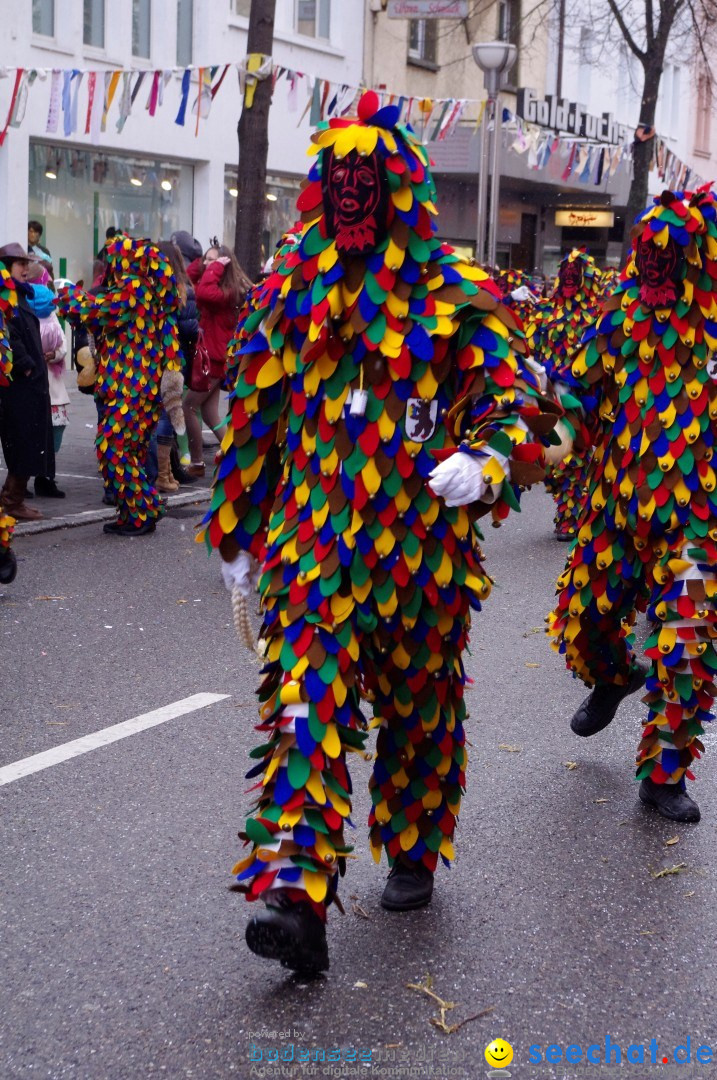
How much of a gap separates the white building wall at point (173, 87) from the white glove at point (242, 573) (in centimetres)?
1522

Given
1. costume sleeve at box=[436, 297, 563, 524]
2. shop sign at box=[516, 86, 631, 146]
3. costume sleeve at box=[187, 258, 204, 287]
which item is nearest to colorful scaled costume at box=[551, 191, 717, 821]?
costume sleeve at box=[436, 297, 563, 524]

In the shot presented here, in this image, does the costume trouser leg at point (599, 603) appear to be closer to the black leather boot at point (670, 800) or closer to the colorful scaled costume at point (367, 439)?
the black leather boot at point (670, 800)

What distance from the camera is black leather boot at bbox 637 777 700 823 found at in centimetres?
452

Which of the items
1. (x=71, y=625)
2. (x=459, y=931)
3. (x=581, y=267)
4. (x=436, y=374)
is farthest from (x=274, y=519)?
(x=581, y=267)

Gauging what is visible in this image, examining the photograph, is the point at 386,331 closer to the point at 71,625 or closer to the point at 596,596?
the point at 596,596

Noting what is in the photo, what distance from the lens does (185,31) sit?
21234 millimetres

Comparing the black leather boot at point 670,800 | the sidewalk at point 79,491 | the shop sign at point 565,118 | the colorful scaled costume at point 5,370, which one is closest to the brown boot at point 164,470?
the sidewalk at point 79,491

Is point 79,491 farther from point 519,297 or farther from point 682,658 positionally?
point 682,658

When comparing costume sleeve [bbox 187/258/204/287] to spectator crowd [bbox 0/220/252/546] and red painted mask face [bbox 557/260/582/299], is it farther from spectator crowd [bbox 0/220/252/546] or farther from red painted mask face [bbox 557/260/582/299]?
red painted mask face [bbox 557/260/582/299]

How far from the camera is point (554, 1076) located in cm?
301

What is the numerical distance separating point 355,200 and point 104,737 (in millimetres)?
2541

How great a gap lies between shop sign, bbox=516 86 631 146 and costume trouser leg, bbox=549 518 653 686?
76.9 ft

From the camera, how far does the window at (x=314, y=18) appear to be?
2356 cm

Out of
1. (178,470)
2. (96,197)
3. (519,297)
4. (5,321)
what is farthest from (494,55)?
(5,321)
